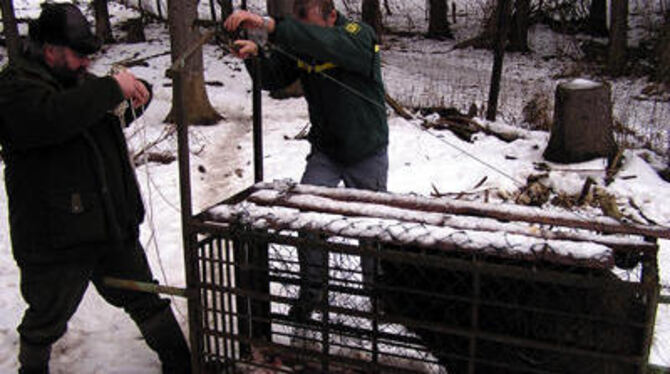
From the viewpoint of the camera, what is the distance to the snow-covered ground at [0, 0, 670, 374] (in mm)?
3521

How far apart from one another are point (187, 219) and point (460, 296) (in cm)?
121

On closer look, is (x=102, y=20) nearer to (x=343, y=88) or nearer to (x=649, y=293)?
(x=343, y=88)

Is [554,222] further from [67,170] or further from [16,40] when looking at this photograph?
[16,40]

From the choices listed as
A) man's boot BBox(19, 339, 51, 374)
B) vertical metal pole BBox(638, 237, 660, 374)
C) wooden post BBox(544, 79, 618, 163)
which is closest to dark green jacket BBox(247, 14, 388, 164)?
vertical metal pole BBox(638, 237, 660, 374)

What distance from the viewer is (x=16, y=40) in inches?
356

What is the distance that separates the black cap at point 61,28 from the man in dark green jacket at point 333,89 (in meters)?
0.71

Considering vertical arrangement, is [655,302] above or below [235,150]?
above

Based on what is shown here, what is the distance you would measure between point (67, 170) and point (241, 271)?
91 cm

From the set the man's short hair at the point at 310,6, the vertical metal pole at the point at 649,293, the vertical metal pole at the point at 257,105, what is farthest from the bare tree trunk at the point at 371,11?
the vertical metal pole at the point at 649,293

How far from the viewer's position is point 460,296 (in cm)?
227

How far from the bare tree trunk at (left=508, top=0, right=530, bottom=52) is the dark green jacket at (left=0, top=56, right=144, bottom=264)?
16315mm

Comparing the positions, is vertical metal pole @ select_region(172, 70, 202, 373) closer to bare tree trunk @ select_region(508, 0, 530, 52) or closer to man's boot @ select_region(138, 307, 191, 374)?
man's boot @ select_region(138, 307, 191, 374)

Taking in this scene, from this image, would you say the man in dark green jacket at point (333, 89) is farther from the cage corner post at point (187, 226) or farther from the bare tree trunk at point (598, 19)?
the bare tree trunk at point (598, 19)

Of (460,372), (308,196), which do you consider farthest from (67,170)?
(460,372)
